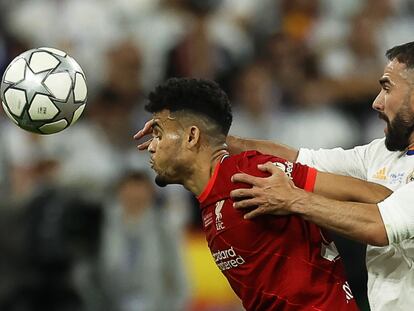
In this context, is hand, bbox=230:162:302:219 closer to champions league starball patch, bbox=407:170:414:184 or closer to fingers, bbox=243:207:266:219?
fingers, bbox=243:207:266:219

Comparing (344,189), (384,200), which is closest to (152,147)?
(344,189)

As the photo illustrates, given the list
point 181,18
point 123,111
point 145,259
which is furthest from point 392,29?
point 145,259

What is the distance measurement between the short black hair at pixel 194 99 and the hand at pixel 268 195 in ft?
1.53

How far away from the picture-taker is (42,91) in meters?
4.98

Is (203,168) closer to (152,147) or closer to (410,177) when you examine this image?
(152,147)

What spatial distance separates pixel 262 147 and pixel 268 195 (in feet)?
3.53

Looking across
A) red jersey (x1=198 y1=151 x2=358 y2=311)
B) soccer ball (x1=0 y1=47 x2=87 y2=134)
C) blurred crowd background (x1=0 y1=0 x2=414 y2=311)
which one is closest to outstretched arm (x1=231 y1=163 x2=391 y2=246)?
red jersey (x1=198 y1=151 x2=358 y2=311)

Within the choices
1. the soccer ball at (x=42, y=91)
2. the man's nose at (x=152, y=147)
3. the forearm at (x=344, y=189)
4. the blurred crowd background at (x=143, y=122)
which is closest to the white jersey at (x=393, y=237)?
the forearm at (x=344, y=189)

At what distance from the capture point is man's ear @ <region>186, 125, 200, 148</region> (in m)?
4.65

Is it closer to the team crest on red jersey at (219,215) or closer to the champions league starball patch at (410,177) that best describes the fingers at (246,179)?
the team crest on red jersey at (219,215)

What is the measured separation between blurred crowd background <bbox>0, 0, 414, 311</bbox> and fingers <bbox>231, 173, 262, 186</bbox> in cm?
354

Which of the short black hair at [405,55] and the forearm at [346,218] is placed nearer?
the forearm at [346,218]

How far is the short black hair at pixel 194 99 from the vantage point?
4719 millimetres

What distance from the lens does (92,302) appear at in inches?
339
